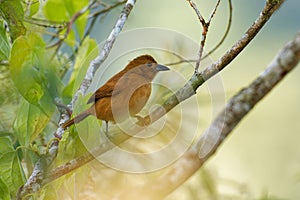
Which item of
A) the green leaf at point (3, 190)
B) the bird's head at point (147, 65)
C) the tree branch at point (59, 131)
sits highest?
the tree branch at point (59, 131)

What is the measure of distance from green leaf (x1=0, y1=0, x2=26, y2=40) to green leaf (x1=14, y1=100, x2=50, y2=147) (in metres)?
0.12

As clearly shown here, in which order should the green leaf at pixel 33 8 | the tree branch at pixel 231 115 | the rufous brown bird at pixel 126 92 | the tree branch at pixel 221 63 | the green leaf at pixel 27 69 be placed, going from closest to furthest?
the tree branch at pixel 231 115 < the tree branch at pixel 221 63 < the green leaf at pixel 27 69 < the green leaf at pixel 33 8 < the rufous brown bird at pixel 126 92

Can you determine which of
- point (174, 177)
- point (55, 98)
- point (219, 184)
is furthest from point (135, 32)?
point (174, 177)

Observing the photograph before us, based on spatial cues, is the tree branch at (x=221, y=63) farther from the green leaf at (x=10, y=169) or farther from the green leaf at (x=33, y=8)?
the green leaf at (x=33, y=8)

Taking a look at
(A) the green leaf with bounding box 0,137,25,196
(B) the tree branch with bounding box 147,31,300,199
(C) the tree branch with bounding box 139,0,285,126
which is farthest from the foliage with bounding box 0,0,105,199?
(B) the tree branch with bounding box 147,31,300,199

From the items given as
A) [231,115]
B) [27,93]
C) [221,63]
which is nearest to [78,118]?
[27,93]

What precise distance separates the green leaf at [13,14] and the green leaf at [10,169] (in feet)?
0.56

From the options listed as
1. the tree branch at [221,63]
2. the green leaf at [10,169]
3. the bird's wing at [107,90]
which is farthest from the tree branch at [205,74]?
the bird's wing at [107,90]

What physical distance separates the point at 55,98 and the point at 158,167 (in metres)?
0.17

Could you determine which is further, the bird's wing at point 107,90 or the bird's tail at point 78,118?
the bird's wing at point 107,90

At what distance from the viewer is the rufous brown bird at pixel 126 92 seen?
1.12m

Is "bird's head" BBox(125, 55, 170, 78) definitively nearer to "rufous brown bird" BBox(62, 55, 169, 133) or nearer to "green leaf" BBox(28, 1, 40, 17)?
"rufous brown bird" BBox(62, 55, 169, 133)

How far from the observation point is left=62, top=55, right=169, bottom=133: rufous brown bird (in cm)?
112

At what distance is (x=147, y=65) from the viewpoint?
122cm
